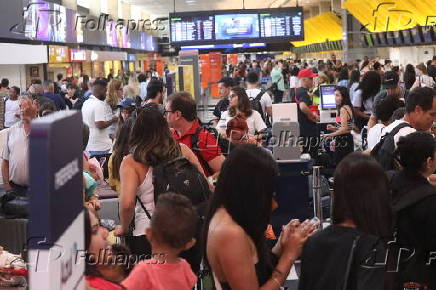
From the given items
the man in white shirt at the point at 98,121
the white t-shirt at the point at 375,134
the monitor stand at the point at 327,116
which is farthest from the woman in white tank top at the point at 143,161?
the monitor stand at the point at 327,116

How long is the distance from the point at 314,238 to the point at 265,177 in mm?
303

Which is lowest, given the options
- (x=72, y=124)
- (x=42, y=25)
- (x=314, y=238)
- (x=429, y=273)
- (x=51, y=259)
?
(x=429, y=273)

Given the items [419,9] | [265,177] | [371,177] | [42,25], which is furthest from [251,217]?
[419,9]

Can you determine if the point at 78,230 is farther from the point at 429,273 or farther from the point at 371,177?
the point at 429,273

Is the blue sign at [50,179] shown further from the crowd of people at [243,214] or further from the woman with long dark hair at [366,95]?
the woman with long dark hair at [366,95]

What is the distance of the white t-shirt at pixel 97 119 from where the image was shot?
32.3 ft

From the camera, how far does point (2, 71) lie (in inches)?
866

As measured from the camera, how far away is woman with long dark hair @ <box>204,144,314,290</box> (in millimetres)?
3129

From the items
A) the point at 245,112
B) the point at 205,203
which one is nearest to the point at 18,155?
the point at 205,203

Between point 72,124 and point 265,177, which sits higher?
point 72,124

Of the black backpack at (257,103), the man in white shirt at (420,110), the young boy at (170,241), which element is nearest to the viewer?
the young boy at (170,241)

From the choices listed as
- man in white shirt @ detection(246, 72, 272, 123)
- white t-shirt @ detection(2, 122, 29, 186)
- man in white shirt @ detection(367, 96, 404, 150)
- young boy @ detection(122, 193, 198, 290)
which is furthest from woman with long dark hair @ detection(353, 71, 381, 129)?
young boy @ detection(122, 193, 198, 290)

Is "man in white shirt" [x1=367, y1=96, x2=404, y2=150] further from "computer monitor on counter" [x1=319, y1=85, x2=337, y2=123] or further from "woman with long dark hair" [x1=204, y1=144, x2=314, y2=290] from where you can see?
A: "computer monitor on counter" [x1=319, y1=85, x2=337, y2=123]

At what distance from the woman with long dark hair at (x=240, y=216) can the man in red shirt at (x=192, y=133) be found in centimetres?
250
